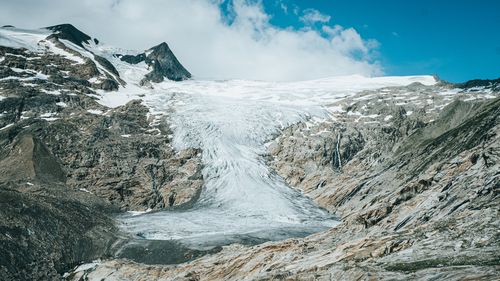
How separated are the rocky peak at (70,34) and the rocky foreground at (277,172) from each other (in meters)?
2.82

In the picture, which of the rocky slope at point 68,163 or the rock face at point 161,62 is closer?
the rocky slope at point 68,163

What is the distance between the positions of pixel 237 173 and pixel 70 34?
357 feet

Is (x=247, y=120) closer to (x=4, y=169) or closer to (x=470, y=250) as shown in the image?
(x=4, y=169)

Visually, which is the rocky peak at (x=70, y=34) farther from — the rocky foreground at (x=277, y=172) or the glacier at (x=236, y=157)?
the glacier at (x=236, y=157)

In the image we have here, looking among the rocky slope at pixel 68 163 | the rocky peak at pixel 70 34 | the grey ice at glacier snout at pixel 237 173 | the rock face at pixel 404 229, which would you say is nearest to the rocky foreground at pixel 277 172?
the rock face at pixel 404 229

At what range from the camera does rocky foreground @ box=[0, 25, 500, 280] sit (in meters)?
21.2

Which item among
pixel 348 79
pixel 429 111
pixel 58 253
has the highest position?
pixel 348 79

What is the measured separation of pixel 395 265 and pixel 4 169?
73.2 m

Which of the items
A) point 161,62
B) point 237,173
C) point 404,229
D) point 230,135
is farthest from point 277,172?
point 161,62

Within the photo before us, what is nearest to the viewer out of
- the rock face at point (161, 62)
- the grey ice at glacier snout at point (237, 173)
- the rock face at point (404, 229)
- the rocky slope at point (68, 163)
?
the rock face at point (404, 229)

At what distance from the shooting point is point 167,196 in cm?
8062

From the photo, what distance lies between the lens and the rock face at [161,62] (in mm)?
177900

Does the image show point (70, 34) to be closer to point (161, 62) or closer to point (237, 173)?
point (161, 62)

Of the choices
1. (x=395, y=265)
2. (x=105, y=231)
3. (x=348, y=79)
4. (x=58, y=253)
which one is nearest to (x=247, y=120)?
(x=105, y=231)
